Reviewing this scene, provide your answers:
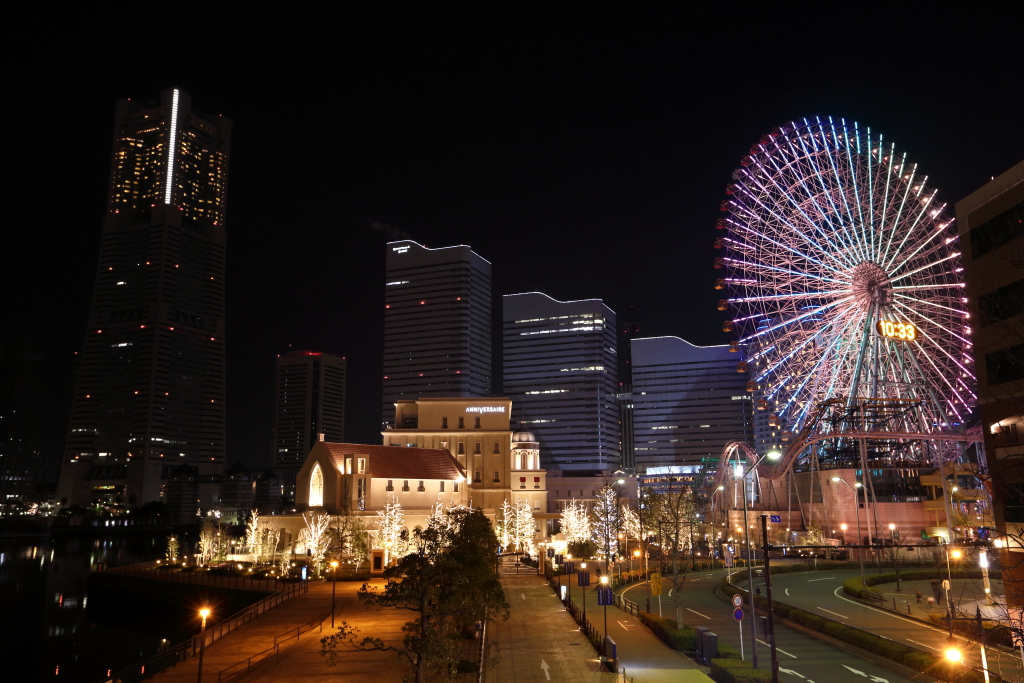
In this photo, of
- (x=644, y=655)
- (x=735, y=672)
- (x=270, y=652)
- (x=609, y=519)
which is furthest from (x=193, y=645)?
(x=609, y=519)

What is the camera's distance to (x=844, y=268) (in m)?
71.8

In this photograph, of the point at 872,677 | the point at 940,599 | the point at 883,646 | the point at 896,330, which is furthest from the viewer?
the point at 896,330

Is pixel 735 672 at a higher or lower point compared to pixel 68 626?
higher

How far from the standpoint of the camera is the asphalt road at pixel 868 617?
30703 mm

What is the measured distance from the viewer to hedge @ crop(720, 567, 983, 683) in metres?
27.8

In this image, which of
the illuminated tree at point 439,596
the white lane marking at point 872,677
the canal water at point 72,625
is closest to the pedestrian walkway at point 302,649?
the illuminated tree at point 439,596

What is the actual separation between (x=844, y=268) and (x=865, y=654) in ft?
150

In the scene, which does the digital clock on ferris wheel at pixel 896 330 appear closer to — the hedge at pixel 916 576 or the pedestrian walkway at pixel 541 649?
the hedge at pixel 916 576

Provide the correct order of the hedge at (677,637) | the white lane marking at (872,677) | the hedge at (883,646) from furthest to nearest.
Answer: the hedge at (677,637)
the white lane marking at (872,677)
the hedge at (883,646)

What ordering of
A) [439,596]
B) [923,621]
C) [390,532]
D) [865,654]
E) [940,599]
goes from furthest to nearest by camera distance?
[390,532] < [940,599] < [923,621] < [865,654] < [439,596]

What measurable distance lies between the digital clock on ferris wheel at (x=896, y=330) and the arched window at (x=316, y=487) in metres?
63.3

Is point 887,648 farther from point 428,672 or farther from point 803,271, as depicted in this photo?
point 803,271

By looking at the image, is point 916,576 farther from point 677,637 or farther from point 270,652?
point 270,652

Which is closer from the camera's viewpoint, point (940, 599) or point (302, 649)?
point (302, 649)
